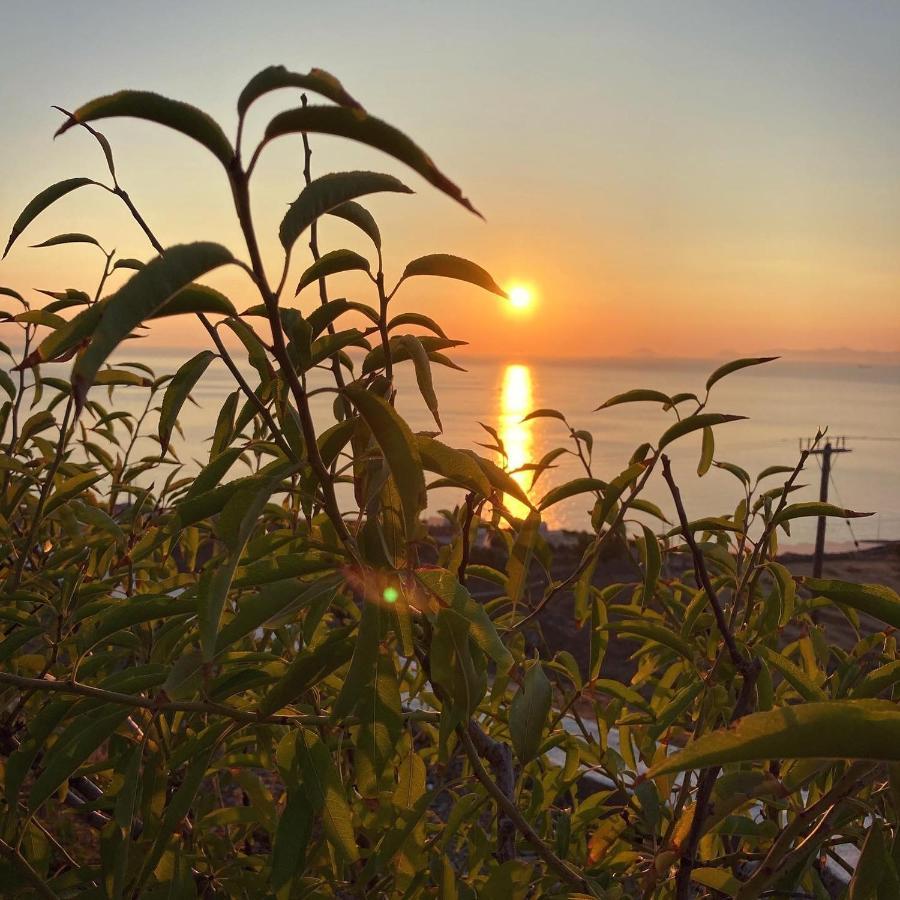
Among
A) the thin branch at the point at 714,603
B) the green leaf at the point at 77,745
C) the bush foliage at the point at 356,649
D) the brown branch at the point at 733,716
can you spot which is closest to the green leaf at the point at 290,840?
the bush foliage at the point at 356,649

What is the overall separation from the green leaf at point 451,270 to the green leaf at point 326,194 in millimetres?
254

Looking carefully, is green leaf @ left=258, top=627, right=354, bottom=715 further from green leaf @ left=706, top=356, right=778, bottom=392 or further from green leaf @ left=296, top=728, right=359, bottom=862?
green leaf @ left=706, top=356, right=778, bottom=392

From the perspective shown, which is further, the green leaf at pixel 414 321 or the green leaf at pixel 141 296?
the green leaf at pixel 414 321

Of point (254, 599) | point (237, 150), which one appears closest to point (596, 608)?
point (254, 599)

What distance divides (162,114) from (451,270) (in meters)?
0.43

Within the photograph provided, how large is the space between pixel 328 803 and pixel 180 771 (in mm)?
1040

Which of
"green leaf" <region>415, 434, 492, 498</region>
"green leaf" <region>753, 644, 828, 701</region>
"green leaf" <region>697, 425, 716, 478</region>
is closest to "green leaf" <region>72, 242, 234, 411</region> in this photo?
"green leaf" <region>415, 434, 492, 498</region>

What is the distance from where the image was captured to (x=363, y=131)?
56cm

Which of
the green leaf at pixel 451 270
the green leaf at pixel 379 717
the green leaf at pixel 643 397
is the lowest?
the green leaf at pixel 379 717

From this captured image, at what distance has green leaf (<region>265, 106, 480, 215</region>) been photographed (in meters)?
0.54

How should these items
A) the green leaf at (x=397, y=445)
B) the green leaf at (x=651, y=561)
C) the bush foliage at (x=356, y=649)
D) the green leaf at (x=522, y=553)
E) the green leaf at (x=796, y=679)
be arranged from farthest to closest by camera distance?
the green leaf at (x=651, y=561) < the green leaf at (x=522, y=553) < the green leaf at (x=796, y=679) < the green leaf at (x=397, y=445) < the bush foliage at (x=356, y=649)

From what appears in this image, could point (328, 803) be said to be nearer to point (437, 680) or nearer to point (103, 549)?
point (437, 680)

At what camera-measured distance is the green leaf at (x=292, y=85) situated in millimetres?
529

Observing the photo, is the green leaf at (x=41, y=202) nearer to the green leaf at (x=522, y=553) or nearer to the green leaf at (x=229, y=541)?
the green leaf at (x=229, y=541)
